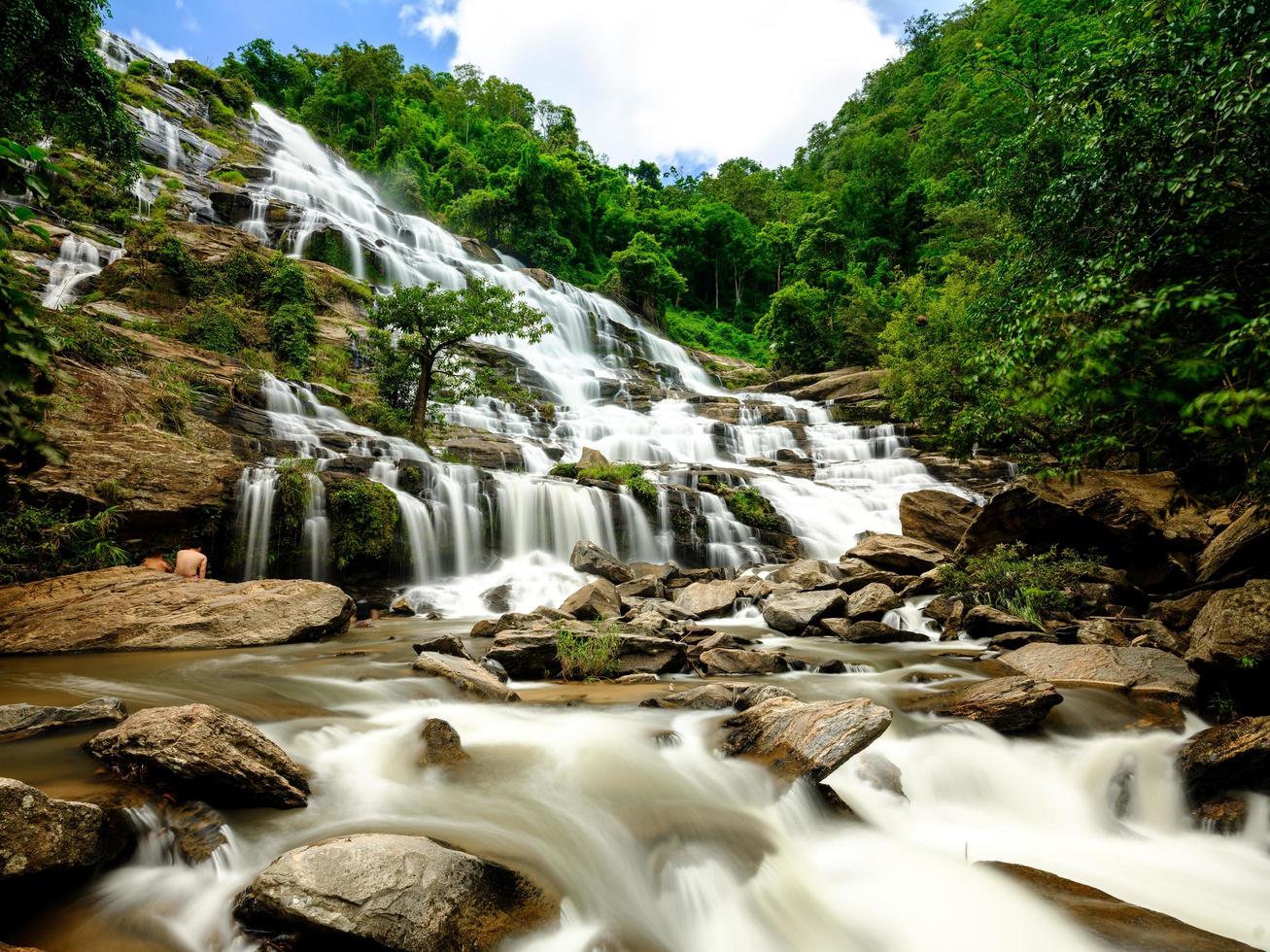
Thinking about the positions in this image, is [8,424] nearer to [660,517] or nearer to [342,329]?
[660,517]

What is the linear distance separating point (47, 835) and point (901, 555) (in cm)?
1246

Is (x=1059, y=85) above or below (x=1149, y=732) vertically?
above

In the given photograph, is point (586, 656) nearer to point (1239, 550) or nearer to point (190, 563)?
point (190, 563)

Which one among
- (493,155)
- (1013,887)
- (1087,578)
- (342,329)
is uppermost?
(493,155)

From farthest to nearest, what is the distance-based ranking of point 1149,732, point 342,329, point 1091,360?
1. point 342,329
2. point 1149,732
3. point 1091,360

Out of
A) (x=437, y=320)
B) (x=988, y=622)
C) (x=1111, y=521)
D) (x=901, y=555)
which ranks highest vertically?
(x=437, y=320)

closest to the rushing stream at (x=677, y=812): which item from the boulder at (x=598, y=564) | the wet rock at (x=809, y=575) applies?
the wet rock at (x=809, y=575)

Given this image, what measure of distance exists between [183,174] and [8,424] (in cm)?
3538

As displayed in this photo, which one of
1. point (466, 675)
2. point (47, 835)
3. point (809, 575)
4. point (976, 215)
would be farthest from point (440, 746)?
point (976, 215)

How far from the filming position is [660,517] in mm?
15219

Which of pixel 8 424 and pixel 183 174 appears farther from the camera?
pixel 183 174

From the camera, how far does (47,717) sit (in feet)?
12.2

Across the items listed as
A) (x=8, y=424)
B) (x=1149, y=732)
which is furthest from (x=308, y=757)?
(x=1149, y=732)

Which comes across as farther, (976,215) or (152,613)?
(976,215)
